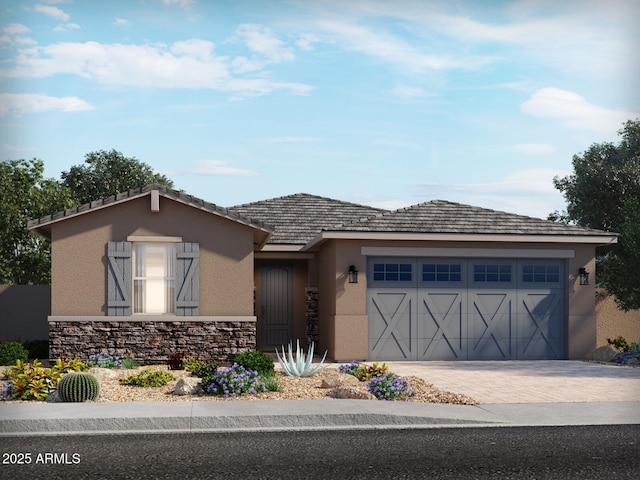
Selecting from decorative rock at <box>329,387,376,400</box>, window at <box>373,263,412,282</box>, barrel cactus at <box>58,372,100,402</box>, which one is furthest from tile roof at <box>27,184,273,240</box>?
decorative rock at <box>329,387,376,400</box>

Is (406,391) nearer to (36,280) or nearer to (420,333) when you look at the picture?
(420,333)

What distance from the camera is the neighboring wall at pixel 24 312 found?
944 inches

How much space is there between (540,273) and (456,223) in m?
2.55

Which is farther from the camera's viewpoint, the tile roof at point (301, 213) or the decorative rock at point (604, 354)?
the tile roof at point (301, 213)

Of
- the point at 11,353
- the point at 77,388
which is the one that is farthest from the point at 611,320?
the point at 77,388

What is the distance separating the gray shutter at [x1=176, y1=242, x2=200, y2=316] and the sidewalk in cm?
613

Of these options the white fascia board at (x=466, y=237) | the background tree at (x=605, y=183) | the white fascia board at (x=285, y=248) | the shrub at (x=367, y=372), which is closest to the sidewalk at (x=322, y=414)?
the shrub at (x=367, y=372)

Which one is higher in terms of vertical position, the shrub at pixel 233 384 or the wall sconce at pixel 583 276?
the wall sconce at pixel 583 276

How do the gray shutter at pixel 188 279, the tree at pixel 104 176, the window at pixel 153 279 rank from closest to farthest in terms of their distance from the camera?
1. the gray shutter at pixel 188 279
2. the window at pixel 153 279
3. the tree at pixel 104 176

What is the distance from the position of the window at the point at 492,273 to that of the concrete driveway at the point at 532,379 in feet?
6.93

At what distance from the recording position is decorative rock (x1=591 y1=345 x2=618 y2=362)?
68.3 feet

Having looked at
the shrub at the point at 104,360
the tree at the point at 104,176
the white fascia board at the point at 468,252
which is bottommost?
the shrub at the point at 104,360

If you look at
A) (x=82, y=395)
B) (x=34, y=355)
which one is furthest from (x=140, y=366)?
(x=82, y=395)

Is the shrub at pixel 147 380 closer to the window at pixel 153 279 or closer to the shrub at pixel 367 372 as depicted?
the shrub at pixel 367 372
